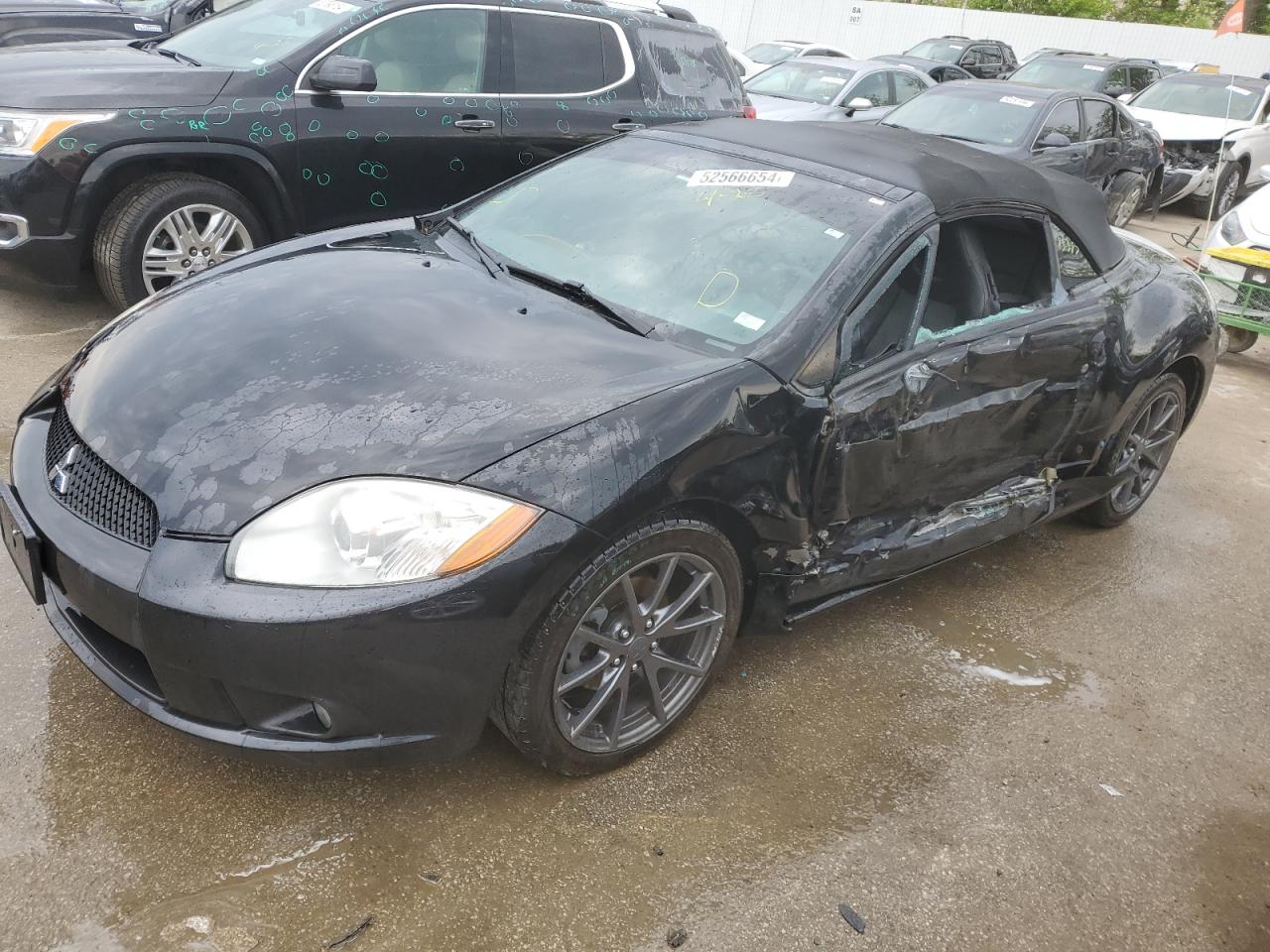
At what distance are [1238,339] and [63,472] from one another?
298 inches

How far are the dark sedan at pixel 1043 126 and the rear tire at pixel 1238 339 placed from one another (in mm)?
2148

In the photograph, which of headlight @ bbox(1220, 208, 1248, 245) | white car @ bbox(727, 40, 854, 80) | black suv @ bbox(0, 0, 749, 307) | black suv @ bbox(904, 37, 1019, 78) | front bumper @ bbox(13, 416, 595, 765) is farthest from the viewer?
black suv @ bbox(904, 37, 1019, 78)

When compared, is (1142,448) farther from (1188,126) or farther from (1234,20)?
(1188,126)

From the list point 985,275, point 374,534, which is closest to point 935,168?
point 985,275

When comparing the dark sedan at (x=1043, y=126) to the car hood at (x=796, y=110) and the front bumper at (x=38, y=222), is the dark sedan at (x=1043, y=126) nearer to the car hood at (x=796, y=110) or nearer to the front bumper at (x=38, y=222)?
the car hood at (x=796, y=110)

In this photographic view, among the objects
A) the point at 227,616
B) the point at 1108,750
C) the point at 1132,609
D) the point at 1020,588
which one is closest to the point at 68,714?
the point at 227,616

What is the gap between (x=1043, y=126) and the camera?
29.5 feet

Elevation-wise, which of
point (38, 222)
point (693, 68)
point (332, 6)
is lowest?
point (38, 222)

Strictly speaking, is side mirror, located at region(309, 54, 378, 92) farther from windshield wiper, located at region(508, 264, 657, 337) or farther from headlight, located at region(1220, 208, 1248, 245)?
headlight, located at region(1220, 208, 1248, 245)

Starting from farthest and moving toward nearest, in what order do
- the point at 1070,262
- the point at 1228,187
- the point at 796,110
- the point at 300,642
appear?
the point at 1228,187, the point at 796,110, the point at 1070,262, the point at 300,642

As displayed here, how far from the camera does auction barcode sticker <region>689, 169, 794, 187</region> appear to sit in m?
3.15

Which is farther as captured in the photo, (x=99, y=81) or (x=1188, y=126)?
(x=1188, y=126)

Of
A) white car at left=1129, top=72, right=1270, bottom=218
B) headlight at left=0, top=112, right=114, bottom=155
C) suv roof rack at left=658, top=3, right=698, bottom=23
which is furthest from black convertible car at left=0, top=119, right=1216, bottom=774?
white car at left=1129, top=72, right=1270, bottom=218

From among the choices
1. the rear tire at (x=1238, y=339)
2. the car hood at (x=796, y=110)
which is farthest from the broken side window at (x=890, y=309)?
the car hood at (x=796, y=110)
